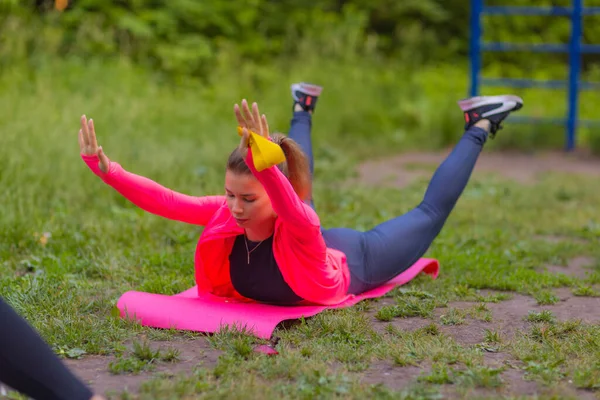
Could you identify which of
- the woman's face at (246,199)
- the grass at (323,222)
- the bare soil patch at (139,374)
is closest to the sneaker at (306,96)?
the grass at (323,222)

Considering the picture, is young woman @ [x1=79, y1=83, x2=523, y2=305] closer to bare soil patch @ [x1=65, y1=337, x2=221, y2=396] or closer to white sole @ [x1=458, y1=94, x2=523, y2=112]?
white sole @ [x1=458, y1=94, x2=523, y2=112]

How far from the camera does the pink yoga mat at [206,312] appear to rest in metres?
4.01

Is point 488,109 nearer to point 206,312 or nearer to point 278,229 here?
point 278,229

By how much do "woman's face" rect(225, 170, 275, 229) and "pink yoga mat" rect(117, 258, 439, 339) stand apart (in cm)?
40

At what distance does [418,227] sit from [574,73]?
6957 mm

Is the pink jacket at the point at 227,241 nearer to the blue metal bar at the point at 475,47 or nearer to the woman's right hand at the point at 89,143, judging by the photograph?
the woman's right hand at the point at 89,143

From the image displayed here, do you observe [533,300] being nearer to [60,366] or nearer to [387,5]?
[60,366]

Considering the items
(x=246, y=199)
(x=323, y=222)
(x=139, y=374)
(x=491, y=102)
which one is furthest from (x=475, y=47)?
(x=139, y=374)

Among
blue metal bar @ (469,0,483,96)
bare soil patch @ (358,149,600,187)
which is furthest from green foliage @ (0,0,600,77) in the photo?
bare soil patch @ (358,149,600,187)

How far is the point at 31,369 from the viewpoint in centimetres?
294

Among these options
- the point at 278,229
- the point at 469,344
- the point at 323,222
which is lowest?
the point at 469,344

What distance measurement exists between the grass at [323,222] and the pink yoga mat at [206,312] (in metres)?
0.08

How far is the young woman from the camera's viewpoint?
156 inches

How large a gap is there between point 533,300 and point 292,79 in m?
6.85
